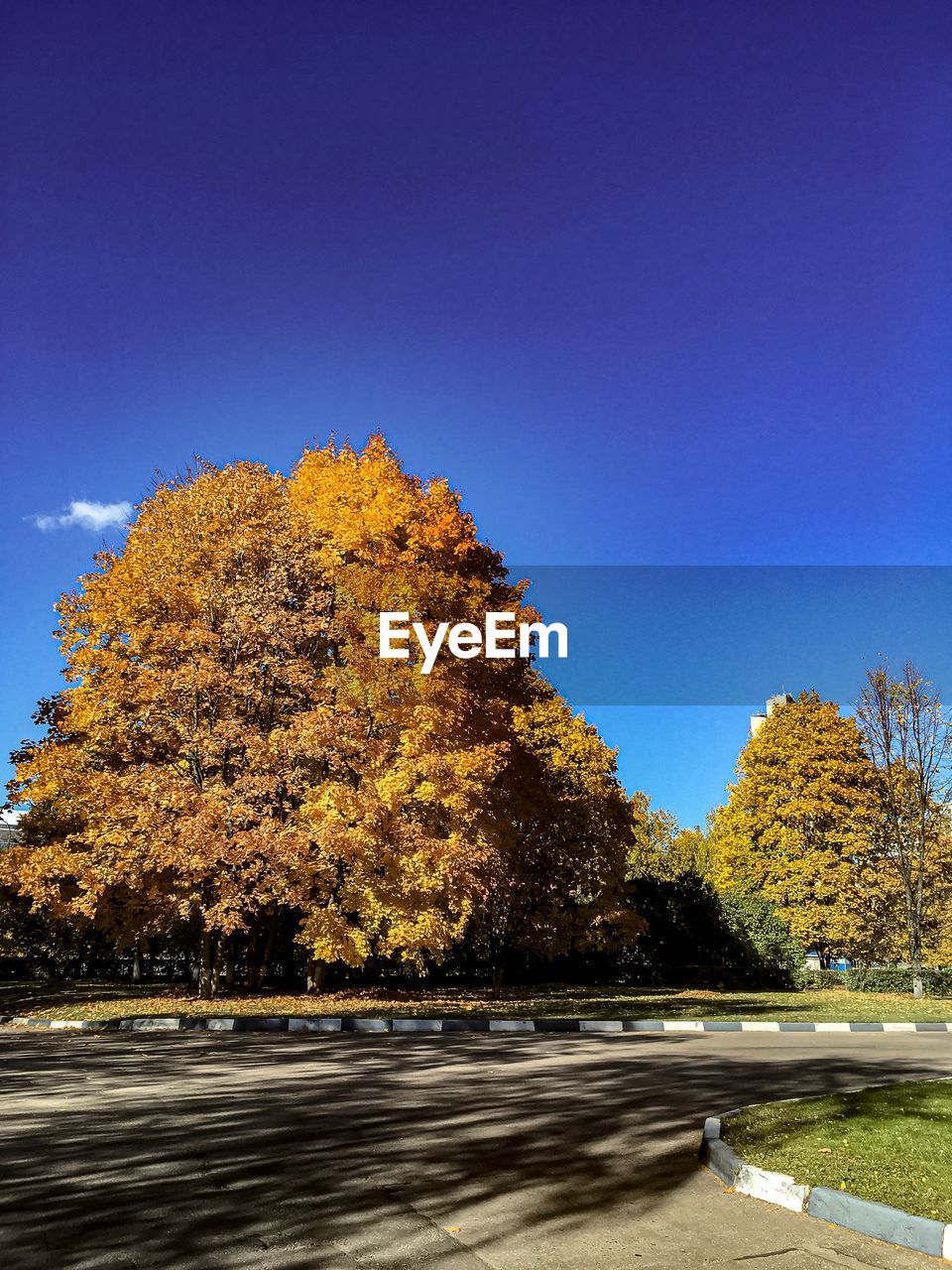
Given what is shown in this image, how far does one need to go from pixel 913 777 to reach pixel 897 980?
6.74 metres

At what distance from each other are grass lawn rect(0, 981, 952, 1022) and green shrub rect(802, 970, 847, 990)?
8147mm

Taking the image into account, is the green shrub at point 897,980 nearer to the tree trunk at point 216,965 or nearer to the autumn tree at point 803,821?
the autumn tree at point 803,821

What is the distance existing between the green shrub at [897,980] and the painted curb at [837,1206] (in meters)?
28.1

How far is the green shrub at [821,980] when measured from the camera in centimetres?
3691

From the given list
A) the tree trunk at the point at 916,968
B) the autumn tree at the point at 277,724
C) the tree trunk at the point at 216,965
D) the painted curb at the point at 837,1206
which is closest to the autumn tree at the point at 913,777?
the tree trunk at the point at 916,968

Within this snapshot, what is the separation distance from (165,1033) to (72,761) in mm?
8515

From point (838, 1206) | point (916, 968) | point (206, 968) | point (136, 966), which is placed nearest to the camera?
point (838, 1206)

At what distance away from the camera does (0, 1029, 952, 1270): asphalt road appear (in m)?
4.70

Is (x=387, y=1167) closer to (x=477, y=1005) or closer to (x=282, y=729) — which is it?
(x=282, y=729)

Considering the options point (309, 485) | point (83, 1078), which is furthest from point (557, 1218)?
point (309, 485)

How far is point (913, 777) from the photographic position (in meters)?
31.9

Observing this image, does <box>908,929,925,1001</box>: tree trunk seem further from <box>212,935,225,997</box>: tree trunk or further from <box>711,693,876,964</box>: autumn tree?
<box>212,935,225,997</box>: tree trunk

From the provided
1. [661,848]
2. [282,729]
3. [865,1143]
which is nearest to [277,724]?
[282,729]

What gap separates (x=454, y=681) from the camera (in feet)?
71.0
